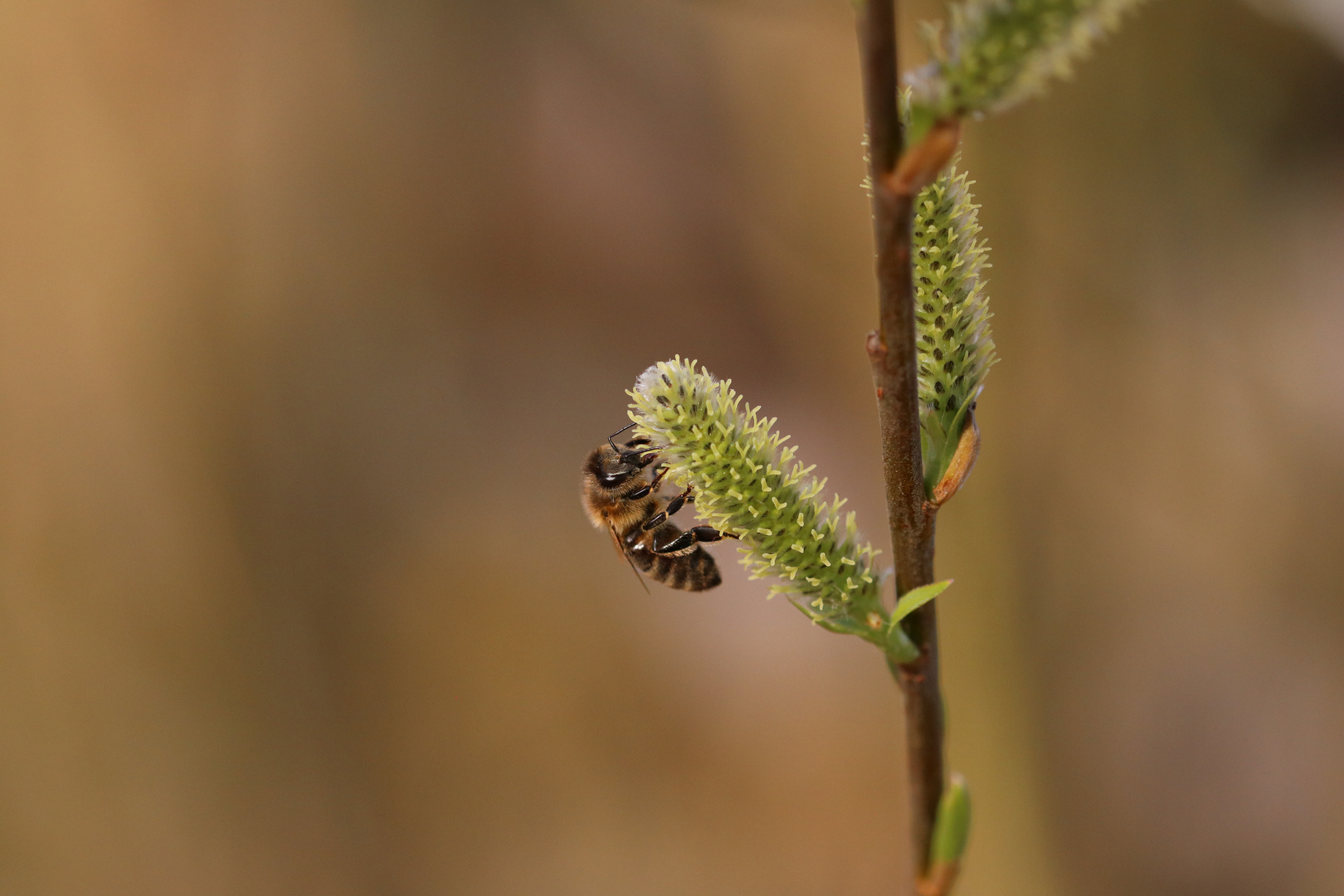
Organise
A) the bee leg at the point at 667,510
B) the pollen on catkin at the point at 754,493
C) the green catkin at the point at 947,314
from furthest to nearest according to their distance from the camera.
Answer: the bee leg at the point at 667,510 → the pollen on catkin at the point at 754,493 → the green catkin at the point at 947,314

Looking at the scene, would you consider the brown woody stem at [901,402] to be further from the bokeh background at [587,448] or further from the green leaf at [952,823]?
the bokeh background at [587,448]

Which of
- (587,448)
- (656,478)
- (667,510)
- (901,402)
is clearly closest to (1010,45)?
(901,402)

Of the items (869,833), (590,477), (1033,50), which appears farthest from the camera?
(869,833)

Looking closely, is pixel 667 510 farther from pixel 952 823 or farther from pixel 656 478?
pixel 952 823

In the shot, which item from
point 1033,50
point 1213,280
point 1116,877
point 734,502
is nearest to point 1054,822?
point 1116,877

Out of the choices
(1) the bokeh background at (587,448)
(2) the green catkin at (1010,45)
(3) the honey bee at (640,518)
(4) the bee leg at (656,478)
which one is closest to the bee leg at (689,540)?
(3) the honey bee at (640,518)

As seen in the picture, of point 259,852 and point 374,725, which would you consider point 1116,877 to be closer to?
point 374,725
